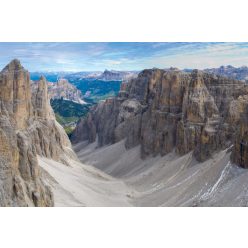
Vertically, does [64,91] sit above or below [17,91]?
below

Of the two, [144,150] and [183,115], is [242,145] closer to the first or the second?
[183,115]

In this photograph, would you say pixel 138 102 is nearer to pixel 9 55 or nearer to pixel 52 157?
pixel 52 157

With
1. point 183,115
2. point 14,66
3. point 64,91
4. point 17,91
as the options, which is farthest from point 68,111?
point 17,91

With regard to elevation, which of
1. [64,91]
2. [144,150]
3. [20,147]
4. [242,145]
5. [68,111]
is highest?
[20,147]

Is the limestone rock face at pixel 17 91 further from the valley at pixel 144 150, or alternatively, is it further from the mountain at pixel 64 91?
the mountain at pixel 64 91

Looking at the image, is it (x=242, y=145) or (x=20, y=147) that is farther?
(x=242, y=145)

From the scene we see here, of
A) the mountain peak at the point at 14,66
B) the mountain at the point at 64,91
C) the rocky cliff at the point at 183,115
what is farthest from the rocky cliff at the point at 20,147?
the mountain at the point at 64,91
